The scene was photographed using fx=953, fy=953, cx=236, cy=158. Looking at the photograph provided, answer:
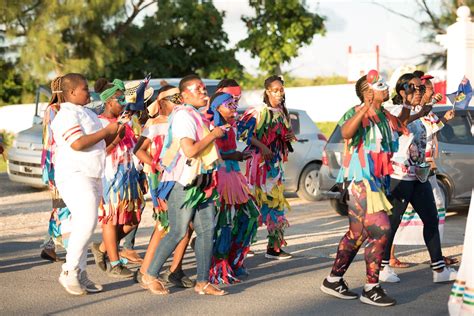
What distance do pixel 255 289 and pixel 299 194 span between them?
830cm

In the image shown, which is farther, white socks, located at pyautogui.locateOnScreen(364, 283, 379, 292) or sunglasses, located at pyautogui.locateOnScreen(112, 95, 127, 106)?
sunglasses, located at pyautogui.locateOnScreen(112, 95, 127, 106)

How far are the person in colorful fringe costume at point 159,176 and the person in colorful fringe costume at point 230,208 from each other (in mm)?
354

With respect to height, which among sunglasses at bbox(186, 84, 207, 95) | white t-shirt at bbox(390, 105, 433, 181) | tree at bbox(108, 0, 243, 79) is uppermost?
tree at bbox(108, 0, 243, 79)

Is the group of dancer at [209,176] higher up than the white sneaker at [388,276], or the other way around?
the group of dancer at [209,176]

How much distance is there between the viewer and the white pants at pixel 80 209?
A: 766cm

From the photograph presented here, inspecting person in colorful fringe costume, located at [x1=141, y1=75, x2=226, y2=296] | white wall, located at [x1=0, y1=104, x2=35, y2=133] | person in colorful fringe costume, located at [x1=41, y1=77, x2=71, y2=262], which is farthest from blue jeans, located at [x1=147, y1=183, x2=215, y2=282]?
white wall, located at [x1=0, y1=104, x2=35, y2=133]

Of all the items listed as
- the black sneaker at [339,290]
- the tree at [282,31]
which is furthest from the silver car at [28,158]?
the tree at [282,31]

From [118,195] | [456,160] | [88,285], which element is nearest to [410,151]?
[118,195]

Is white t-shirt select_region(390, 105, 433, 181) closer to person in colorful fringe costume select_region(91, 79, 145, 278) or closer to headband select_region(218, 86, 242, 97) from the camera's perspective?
headband select_region(218, 86, 242, 97)

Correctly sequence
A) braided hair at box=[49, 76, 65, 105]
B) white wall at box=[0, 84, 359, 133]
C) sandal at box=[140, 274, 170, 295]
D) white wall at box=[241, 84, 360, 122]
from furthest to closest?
white wall at box=[241, 84, 360, 122]
white wall at box=[0, 84, 359, 133]
braided hair at box=[49, 76, 65, 105]
sandal at box=[140, 274, 170, 295]

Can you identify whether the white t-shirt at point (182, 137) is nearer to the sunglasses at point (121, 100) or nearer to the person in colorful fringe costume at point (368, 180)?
the sunglasses at point (121, 100)

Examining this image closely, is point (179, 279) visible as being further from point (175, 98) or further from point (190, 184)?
point (175, 98)

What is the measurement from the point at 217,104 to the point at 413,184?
1915 mm

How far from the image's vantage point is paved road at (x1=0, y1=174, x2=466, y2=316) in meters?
7.32
